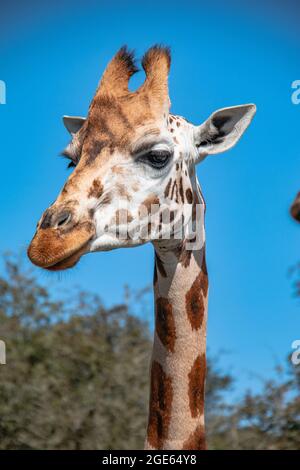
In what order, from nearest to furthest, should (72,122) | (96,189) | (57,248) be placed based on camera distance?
(57,248)
(96,189)
(72,122)

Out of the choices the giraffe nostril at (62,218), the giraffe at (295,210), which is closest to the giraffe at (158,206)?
A: the giraffe nostril at (62,218)

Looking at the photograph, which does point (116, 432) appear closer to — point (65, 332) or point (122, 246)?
point (65, 332)

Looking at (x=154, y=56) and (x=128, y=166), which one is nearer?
(x=128, y=166)

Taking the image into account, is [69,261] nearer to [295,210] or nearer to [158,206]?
[158,206]

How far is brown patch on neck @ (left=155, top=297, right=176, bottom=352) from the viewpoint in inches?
203

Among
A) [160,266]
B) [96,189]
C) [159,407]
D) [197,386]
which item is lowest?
[159,407]

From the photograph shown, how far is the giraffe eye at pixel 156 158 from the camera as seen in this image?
5.17m

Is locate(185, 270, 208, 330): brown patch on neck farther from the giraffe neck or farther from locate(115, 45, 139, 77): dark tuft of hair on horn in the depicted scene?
locate(115, 45, 139, 77): dark tuft of hair on horn

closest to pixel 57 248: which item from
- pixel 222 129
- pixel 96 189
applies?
pixel 96 189

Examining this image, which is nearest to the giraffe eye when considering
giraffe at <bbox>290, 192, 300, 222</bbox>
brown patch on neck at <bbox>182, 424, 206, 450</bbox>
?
brown patch on neck at <bbox>182, 424, 206, 450</bbox>

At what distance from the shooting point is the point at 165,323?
521cm

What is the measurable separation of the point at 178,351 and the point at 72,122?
2.26 m
